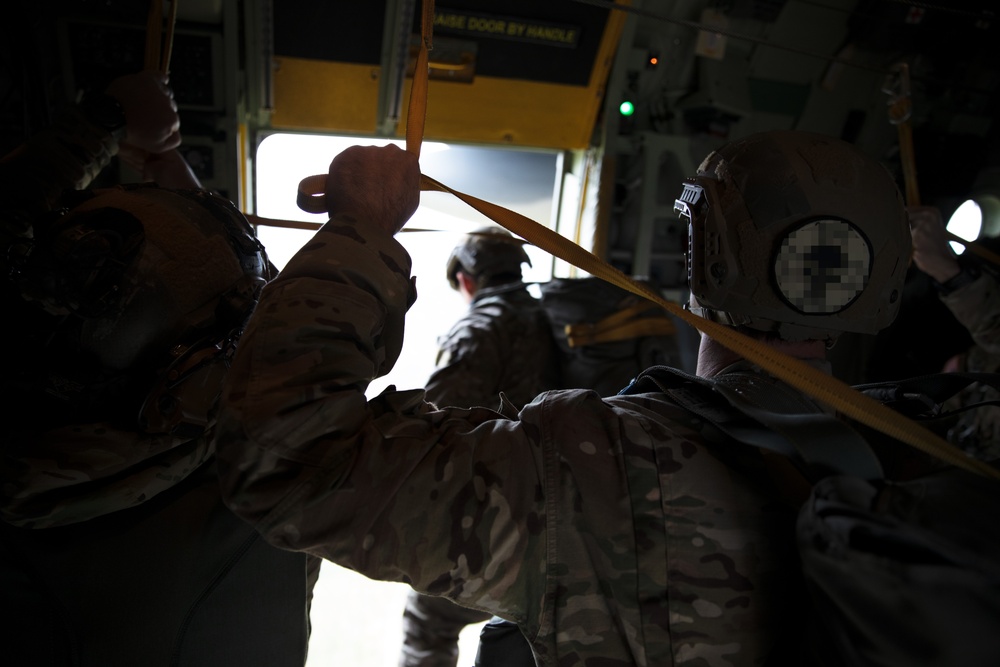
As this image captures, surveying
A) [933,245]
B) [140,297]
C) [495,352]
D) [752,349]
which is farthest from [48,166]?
[933,245]

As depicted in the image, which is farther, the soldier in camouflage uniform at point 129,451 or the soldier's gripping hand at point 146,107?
the soldier's gripping hand at point 146,107

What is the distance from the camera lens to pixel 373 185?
1.15 m

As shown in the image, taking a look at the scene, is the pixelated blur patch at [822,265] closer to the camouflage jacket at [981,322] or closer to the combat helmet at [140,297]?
the combat helmet at [140,297]

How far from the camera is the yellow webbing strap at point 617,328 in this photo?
A: 2.77 metres

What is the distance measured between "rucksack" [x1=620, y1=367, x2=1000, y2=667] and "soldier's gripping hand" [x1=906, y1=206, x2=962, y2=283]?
187 centimetres

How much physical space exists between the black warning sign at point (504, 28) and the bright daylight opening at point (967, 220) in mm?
2353

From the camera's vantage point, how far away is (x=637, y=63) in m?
3.27

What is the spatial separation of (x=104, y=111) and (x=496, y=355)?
5.43ft

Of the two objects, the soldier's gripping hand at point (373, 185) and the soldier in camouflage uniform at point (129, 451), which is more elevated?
the soldier's gripping hand at point (373, 185)

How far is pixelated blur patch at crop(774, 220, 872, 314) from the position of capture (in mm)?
1146

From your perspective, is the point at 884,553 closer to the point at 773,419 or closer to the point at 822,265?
the point at 773,419

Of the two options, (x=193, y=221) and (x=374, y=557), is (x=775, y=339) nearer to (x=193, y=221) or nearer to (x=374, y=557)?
(x=374, y=557)

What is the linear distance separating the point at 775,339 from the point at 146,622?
1.22 meters

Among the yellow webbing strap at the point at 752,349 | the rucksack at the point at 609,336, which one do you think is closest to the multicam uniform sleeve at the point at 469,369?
the rucksack at the point at 609,336
